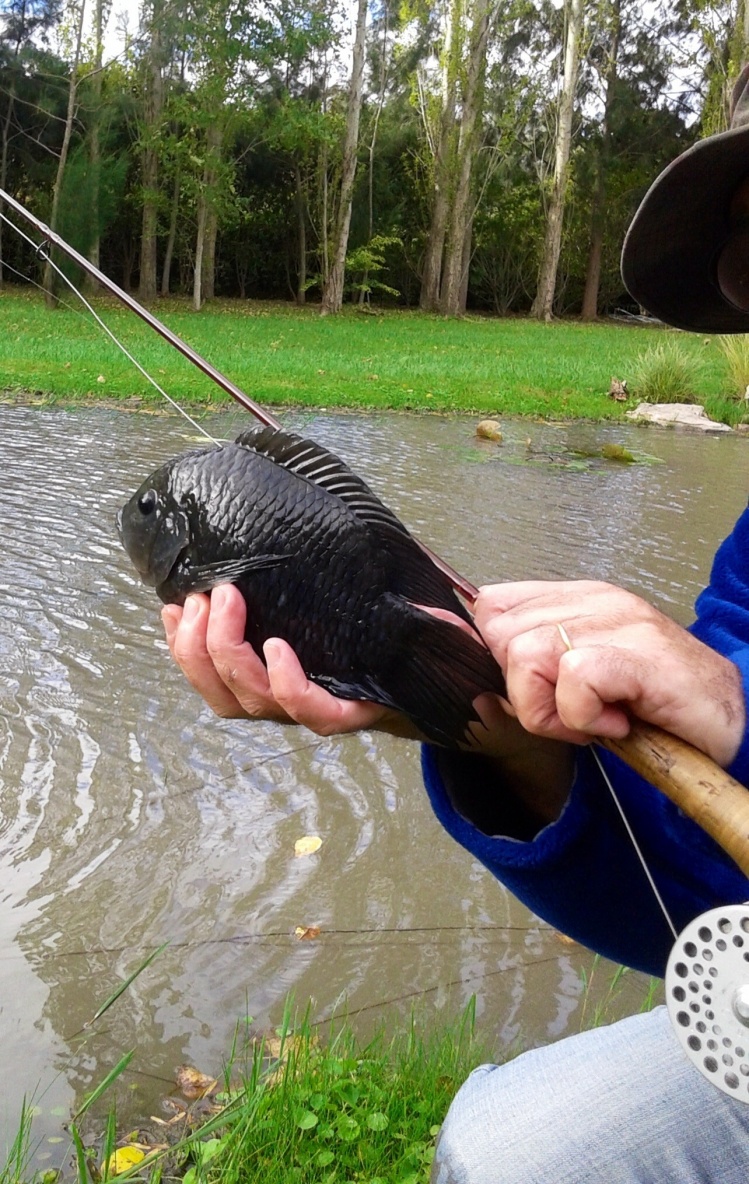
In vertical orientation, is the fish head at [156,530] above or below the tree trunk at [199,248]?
below

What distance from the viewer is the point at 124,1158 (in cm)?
208

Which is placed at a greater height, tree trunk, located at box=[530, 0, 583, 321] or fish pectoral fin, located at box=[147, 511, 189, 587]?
tree trunk, located at box=[530, 0, 583, 321]

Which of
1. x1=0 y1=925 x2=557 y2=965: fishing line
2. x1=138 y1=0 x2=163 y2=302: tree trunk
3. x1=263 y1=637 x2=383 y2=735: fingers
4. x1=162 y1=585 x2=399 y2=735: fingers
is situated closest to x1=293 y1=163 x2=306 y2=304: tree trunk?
x1=138 y1=0 x2=163 y2=302: tree trunk

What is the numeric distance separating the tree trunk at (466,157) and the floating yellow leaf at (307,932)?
2990 cm

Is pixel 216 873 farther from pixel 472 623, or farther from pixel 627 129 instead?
pixel 627 129

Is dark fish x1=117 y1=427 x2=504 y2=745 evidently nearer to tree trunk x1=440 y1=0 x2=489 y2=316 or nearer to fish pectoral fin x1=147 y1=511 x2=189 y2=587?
fish pectoral fin x1=147 y1=511 x2=189 y2=587

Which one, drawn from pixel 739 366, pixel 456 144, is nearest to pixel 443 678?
pixel 739 366

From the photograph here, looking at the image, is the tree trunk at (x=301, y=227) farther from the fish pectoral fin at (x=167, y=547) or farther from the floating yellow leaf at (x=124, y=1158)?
the floating yellow leaf at (x=124, y=1158)

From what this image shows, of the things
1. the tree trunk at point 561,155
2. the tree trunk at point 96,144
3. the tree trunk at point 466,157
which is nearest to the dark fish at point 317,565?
the tree trunk at point 96,144

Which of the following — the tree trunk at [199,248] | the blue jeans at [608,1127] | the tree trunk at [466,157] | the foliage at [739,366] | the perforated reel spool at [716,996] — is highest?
the tree trunk at [466,157]

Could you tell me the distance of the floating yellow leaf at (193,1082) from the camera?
233 centimetres

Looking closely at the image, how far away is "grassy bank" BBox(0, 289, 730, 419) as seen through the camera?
39.4 ft

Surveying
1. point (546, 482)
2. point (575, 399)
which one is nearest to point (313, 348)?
point (575, 399)

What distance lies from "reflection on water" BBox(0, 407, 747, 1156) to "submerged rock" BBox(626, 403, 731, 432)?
689 cm
